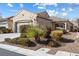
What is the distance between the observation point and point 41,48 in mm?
3344

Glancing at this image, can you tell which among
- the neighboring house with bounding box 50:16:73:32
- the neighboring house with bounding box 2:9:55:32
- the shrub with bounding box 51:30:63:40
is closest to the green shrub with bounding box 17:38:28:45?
the neighboring house with bounding box 2:9:55:32

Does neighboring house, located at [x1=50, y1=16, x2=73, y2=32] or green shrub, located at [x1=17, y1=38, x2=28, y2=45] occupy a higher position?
neighboring house, located at [x1=50, y1=16, x2=73, y2=32]

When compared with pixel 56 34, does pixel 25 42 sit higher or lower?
lower

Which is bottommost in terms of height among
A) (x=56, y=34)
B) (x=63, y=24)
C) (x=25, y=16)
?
(x=56, y=34)

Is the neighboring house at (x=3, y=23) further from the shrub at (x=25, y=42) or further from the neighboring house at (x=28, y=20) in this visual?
the shrub at (x=25, y=42)

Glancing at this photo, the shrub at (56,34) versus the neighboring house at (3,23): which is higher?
the neighboring house at (3,23)

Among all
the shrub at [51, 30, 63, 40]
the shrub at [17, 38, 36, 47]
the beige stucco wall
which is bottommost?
the shrub at [17, 38, 36, 47]

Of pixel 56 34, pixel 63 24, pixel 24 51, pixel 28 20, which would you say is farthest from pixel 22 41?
pixel 63 24

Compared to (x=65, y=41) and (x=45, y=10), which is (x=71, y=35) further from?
(x=45, y=10)

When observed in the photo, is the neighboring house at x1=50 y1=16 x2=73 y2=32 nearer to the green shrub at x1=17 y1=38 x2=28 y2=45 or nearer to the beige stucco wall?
the beige stucco wall

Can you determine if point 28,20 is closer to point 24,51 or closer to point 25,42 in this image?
point 25,42

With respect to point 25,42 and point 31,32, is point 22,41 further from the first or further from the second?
point 31,32

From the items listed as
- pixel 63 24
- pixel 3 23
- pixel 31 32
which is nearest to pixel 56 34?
pixel 63 24

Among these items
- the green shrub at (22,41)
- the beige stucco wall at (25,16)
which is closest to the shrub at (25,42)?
the green shrub at (22,41)
